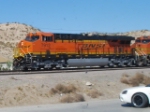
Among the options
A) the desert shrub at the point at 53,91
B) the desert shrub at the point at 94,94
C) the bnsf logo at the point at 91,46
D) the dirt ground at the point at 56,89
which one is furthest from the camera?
the bnsf logo at the point at 91,46

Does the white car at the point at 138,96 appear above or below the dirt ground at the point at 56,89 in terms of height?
above

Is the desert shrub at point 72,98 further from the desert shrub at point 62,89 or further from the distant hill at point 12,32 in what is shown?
the distant hill at point 12,32

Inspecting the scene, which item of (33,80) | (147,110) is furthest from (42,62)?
(147,110)

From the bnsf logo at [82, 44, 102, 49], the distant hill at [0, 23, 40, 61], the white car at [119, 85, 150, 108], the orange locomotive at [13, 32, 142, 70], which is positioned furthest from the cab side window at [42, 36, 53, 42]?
the distant hill at [0, 23, 40, 61]

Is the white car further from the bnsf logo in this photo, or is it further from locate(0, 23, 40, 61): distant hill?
locate(0, 23, 40, 61): distant hill

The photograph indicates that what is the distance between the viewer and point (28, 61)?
3234 cm

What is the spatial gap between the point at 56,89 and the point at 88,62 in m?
16.0

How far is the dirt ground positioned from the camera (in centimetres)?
1930

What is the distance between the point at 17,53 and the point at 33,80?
11.8m

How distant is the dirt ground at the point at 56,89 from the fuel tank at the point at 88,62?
9.25 meters

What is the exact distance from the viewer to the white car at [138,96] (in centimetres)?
1497

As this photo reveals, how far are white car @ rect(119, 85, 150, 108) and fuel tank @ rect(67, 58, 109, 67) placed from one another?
19.8 metres

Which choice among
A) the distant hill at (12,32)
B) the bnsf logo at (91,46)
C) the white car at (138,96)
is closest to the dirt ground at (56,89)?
the white car at (138,96)

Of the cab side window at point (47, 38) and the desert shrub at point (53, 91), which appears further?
the cab side window at point (47, 38)
